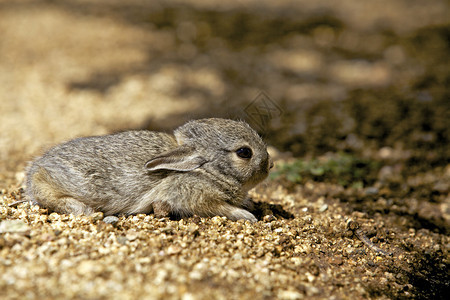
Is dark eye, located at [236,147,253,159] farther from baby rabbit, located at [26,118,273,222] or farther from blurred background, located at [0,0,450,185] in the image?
blurred background, located at [0,0,450,185]

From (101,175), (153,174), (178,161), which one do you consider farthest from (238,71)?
(101,175)

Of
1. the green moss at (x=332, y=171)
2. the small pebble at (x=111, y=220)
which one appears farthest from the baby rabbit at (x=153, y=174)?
the green moss at (x=332, y=171)

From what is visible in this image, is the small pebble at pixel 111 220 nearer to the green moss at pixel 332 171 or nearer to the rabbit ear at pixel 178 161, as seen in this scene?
the rabbit ear at pixel 178 161

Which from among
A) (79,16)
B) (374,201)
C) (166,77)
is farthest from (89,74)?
(374,201)

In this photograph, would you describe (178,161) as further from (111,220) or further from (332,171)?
(332,171)

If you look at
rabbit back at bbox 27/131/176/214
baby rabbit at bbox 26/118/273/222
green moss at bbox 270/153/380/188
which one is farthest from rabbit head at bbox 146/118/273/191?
green moss at bbox 270/153/380/188

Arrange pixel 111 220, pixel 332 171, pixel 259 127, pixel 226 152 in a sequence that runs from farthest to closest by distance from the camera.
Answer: pixel 332 171, pixel 259 127, pixel 226 152, pixel 111 220
